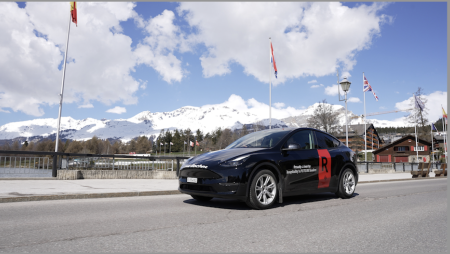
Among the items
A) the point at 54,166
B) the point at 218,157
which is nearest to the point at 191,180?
the point at 218,157

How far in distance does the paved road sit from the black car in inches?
13.5

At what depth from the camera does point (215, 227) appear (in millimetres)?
4520

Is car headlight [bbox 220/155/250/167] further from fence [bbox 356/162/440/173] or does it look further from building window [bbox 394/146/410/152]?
building window [bbox 394/146/410/152]

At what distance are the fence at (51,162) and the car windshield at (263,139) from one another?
22.1ft

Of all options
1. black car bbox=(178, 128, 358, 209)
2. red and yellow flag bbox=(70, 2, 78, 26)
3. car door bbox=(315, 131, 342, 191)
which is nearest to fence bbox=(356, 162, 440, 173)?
car door bbox=(315, 131, 342, 191)

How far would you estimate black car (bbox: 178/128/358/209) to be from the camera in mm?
5852

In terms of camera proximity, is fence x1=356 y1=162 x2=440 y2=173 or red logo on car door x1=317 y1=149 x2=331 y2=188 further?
fence x1=356 y1=162 x2=440 y2=173

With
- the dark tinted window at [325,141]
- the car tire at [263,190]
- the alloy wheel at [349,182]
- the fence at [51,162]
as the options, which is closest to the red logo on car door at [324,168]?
the dark tinted window at [325,141]

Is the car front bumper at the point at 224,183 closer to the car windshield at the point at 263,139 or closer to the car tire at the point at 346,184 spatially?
the car windshield at the point at 263,139

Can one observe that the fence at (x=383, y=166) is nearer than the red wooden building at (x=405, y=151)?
Yes

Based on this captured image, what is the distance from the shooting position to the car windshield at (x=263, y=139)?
683 centimetres

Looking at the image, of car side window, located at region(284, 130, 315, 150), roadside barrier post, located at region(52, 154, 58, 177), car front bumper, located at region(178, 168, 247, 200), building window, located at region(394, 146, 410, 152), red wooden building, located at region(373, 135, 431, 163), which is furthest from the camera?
building window, located at region(394, 146, 410, 152)

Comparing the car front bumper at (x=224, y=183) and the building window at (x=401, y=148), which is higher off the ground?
the building window at (x=401, y=148)

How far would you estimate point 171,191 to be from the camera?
8945 millimetres
